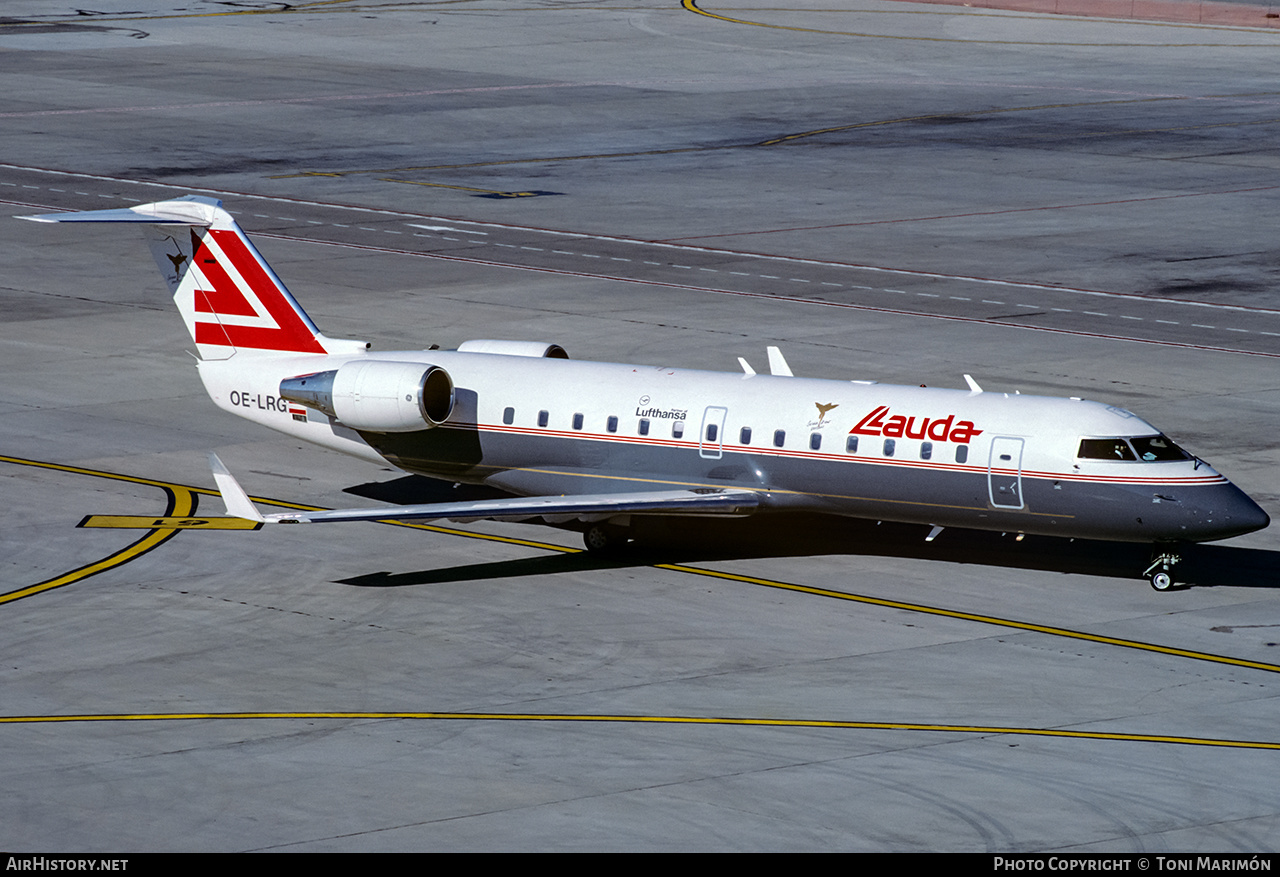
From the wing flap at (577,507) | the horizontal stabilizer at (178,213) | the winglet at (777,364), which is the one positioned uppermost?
the horizontal stabilizer at (178,213)

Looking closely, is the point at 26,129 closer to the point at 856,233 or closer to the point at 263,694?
the point at 856,233

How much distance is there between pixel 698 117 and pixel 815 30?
3160cm

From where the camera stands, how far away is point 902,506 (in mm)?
33594

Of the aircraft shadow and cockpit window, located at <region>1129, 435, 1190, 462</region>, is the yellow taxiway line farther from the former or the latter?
cockpit window, located at <region>1129, 435, 1190, 462</region>

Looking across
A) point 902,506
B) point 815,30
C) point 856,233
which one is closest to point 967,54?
point 815,30

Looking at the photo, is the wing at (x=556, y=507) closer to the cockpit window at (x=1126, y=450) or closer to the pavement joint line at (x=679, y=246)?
the cockpit window at (x=1126, y=450)

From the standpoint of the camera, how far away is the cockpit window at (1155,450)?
32531 millimetres

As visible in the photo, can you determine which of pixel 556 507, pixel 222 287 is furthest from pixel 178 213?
pixel 556 507

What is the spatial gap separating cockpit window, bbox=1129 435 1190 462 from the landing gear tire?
354 inches

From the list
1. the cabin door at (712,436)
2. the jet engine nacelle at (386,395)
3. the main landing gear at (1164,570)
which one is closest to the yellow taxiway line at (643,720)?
the main landing gear at (1164,570)

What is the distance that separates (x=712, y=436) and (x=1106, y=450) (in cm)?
676

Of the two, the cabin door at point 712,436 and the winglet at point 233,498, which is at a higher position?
the cabin door at point 712,436

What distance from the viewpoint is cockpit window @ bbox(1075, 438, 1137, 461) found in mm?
32438

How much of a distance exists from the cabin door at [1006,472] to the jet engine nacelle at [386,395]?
1000 centimetres
